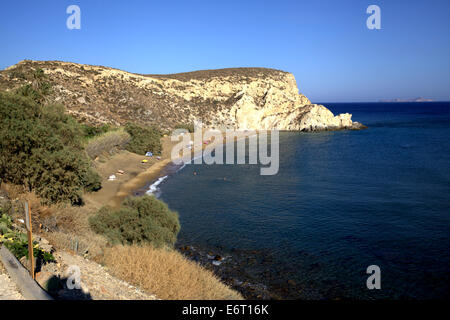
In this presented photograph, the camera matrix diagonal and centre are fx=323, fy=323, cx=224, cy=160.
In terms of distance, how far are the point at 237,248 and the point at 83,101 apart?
161ft

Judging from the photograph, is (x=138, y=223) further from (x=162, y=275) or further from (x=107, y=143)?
(x=107, y=143)

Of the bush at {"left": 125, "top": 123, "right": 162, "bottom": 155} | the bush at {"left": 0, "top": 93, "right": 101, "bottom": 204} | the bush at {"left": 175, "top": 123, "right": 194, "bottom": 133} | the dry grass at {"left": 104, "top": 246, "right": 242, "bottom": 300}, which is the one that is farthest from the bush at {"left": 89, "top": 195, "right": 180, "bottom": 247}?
the bush at {"left": 175, "top": 123, "right": 194, "bottom": 133}

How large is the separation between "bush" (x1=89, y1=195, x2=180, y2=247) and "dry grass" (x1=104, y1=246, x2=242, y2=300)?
10.8ft

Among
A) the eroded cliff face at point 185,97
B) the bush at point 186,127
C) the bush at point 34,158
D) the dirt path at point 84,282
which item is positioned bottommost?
the dirt path at point 84,282

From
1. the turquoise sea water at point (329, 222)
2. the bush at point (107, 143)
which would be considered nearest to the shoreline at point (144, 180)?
the turquoise sea water at point (329, 222)

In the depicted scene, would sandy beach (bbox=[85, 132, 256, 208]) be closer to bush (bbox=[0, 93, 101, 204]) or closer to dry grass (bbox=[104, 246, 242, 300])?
bush (bbox=[0, 93, 101, 204])

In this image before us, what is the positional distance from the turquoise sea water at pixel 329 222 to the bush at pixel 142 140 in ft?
27.4

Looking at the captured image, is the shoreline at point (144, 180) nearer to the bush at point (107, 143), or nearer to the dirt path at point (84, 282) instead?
the bush at point (107, 143)

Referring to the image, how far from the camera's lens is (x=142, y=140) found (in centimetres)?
4644

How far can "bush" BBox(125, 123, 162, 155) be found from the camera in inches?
1777

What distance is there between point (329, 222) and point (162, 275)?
15.3 m

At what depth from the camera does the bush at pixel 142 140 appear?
45.1 m

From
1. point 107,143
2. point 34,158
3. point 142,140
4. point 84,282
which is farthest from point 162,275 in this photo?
point 142,140

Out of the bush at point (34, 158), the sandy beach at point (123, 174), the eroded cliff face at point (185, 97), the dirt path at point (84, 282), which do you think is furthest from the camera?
the eroded cliff face at point (185, 97)
